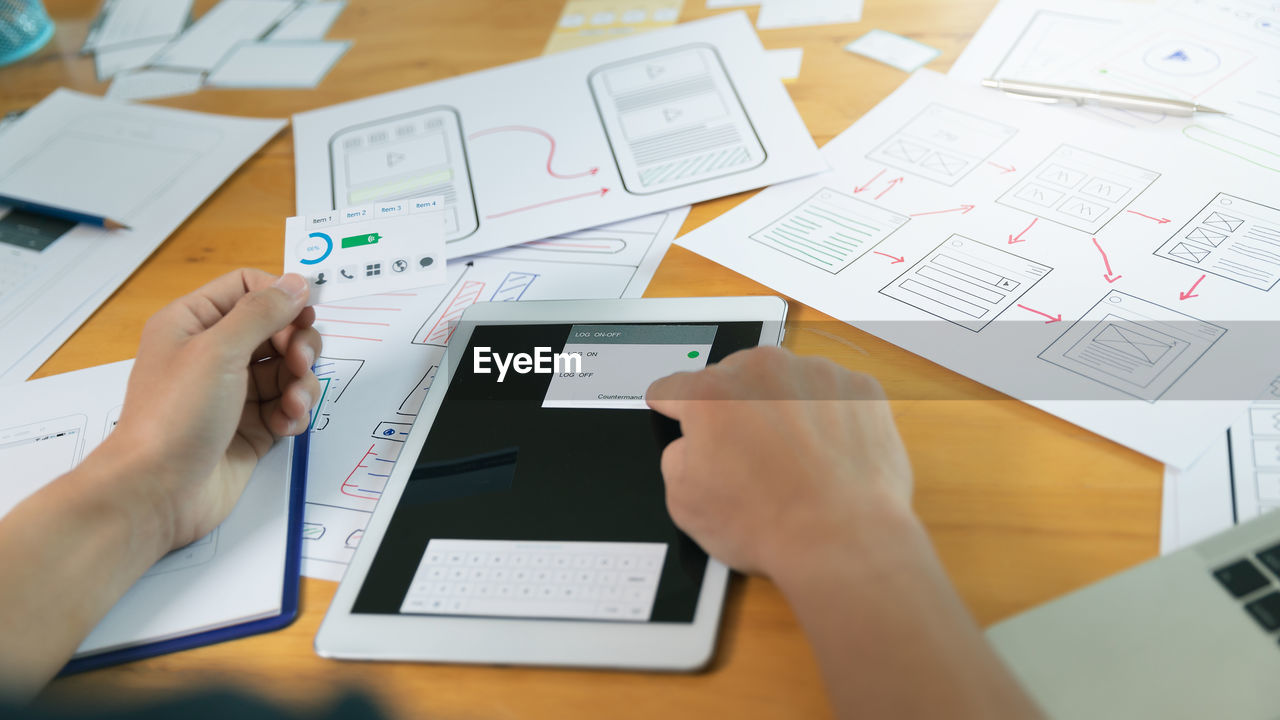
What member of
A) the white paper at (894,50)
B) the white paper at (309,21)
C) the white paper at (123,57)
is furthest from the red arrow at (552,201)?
the white paper at (123,57)

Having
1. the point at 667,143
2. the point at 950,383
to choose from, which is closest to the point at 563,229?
the point at 667,143

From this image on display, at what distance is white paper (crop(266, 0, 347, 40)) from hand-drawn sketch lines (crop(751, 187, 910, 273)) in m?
0.75

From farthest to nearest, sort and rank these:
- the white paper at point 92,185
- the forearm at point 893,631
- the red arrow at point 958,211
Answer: the white paper at point 92,185
the red arrow at point 958,211
the forearm at point 893,631

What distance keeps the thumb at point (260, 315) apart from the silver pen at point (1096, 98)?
0.63 m

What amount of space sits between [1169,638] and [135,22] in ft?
4.60

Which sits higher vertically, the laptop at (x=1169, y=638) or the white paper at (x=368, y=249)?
the white paper at (x=368, y=249)

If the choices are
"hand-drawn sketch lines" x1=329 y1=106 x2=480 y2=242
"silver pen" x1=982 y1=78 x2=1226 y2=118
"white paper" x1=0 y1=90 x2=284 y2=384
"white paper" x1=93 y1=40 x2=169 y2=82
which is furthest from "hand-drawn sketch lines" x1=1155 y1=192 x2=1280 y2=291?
"white paper" x1=93 y1=40 x2=169 y2=82

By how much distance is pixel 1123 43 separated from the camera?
826 mm

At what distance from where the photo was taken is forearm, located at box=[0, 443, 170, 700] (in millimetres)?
477

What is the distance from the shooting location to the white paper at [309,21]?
116cm

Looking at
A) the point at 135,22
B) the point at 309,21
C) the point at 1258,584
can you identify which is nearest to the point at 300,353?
the point at 1258,584

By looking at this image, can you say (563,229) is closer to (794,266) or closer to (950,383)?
(794,266)

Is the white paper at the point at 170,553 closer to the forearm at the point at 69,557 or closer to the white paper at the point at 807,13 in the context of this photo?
the forearm at the point at 69,557

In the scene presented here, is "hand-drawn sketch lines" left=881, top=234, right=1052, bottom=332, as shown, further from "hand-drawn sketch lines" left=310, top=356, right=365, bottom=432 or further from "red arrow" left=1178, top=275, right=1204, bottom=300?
"hand-drawn sketch lines" left=310, top=356, right=365, bottom=432
